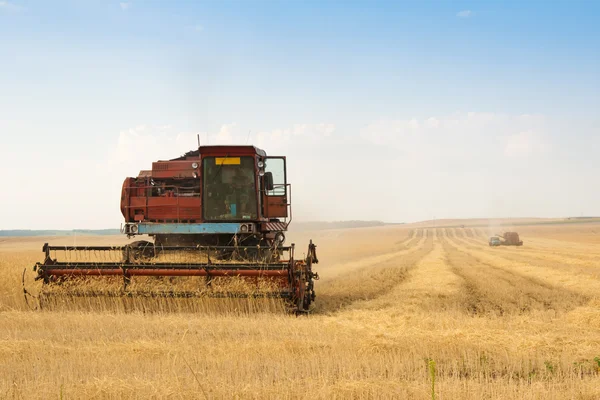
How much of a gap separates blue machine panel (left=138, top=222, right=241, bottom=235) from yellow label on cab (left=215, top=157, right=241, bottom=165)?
4.15ft

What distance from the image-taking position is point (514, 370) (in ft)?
21.3

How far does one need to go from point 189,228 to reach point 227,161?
1559 mm

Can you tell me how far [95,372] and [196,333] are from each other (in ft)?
7.37

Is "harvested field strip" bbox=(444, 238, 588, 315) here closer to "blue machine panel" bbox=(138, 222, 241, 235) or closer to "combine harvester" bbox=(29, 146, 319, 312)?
"combine harvester" bbox=(29, 146, 319, 312)

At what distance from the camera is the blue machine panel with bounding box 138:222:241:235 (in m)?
12.3

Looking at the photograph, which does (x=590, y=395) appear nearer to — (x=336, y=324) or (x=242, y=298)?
(x=336, y=324)

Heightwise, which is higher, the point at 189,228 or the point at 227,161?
the point at 227,161

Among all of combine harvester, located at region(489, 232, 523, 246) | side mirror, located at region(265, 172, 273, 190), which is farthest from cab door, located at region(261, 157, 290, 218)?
combine harvester, located at region(489, 232, 523, 246)

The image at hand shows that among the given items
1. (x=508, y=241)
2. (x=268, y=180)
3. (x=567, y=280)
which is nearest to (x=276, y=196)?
(x=268, y=180)

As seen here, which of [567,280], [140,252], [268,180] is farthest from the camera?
[567,280]

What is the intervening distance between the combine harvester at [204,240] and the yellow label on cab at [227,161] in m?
0.02

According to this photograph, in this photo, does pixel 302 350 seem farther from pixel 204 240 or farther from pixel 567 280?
pixel 567 280

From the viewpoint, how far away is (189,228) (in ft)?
40.4

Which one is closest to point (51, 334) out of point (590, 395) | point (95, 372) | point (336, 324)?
point (95, 372)
